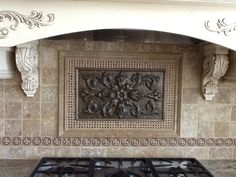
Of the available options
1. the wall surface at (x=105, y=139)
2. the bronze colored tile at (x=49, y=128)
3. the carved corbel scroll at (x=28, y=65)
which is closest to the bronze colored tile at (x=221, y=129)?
the wall surface at (x=105, y=139)

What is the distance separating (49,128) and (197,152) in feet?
2.42

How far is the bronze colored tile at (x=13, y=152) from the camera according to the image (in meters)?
1.36

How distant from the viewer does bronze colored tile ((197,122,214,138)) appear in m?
1.42

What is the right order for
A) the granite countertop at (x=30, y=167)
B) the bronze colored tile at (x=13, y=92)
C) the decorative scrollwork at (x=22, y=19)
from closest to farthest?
the decorative scrollwork at (x=22, y=19), the granite countertop at (x=30, y=167), the bronze colored tile at (x=13, y=92)

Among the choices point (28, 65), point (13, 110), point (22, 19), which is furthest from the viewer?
point (13, 110)

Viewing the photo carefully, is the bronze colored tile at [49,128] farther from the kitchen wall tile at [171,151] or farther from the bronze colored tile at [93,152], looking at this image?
the kitchen wall tile at [171,151]

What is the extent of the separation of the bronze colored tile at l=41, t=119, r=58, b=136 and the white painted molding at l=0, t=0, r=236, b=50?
0.55 m

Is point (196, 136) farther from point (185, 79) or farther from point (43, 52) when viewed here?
point (43, 52)

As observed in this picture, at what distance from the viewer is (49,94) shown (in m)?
1.37

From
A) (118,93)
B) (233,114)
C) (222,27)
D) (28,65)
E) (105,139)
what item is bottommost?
(105,139)

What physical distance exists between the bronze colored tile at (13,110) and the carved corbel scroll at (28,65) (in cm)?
8

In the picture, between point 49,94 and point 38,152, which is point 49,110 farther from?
point 38,152

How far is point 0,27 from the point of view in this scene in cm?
90

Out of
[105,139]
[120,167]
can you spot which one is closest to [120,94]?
[105,139]
